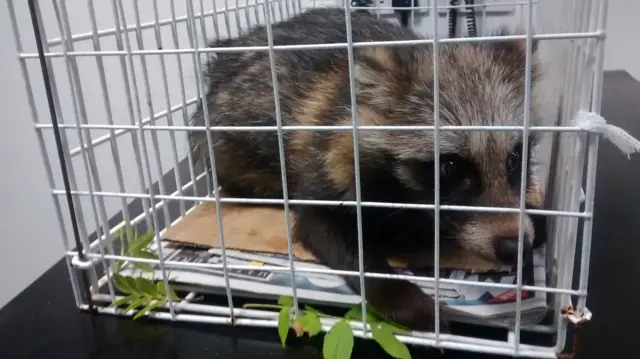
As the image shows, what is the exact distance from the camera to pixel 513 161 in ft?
3.05

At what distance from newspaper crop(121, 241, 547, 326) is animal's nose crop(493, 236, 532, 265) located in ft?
0.14

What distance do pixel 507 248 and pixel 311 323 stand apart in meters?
0.30

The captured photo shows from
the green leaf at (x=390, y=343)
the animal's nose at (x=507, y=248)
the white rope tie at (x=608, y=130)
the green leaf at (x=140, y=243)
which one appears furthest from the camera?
the green leaf at (x=140, y=243)

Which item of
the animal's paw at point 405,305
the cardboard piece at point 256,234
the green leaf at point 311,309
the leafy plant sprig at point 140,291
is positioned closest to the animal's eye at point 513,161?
the cardboard piece at point 256,234

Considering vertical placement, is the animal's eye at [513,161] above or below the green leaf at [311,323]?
above

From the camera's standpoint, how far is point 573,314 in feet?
2.20

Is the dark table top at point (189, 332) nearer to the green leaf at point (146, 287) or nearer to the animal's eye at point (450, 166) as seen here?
the green leaf at point (146, 287)

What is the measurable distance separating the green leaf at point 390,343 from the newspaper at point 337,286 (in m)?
0.08

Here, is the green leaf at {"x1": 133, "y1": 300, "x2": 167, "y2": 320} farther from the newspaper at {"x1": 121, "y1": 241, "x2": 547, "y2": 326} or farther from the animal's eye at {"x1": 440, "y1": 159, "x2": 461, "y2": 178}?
the animal's eye at {"x1": 440, "y1": 159, "x2": 461, "y2": 178}

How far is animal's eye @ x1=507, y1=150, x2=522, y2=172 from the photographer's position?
92 cm

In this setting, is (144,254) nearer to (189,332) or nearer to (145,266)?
(145,266)

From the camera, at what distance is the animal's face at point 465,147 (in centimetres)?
87

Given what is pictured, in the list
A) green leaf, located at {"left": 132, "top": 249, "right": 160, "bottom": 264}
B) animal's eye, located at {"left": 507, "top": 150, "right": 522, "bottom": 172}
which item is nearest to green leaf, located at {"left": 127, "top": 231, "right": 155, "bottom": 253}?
green leaf, located at {"left": 132, "top": 249, "right": 160, "bottom": 264}

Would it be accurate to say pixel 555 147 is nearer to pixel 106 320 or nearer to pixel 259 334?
pixel 259 334
